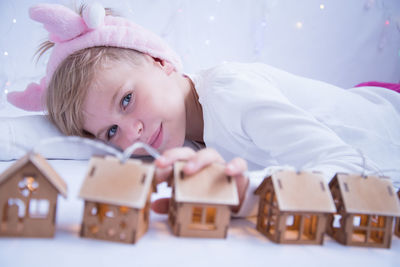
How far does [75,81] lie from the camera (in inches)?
45.8

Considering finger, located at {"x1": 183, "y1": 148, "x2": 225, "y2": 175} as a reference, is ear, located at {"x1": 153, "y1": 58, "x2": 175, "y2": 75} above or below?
above

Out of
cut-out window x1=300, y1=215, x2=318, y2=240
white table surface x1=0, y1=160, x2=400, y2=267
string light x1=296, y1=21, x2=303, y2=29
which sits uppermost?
string light x1=296, y1=21, x2=303, y2=29

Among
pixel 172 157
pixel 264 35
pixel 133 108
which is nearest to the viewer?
pixel 172 157

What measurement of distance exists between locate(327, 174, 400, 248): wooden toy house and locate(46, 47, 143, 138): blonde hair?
849 mm

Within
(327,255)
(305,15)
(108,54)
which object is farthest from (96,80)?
(305,15)

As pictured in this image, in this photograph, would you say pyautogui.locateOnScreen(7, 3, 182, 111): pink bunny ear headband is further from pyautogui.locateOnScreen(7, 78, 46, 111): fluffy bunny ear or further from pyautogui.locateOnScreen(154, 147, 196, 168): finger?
pyautogui.locateOnScreen(154, 147, 196, 168): finger

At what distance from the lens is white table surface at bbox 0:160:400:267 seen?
1.67ft

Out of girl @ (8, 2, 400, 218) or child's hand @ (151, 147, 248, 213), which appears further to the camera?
girl @ (8, 2, 400, 218)

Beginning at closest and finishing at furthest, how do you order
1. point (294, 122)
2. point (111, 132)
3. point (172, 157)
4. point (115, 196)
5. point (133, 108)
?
point (115, 196), point (172, 157), point (294, 122), point (133, 108), point (111, 132)

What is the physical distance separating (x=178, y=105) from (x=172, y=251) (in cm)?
79

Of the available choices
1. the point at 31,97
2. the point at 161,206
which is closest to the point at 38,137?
the point at 31,97

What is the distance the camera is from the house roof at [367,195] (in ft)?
2.04

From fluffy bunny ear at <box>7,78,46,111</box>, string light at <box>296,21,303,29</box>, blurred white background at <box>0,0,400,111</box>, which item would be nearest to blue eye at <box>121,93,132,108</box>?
fluffy bunny ear at <box>7,78,46,111</box>

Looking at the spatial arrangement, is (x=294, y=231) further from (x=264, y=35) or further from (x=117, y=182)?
(x=264, y=35)
